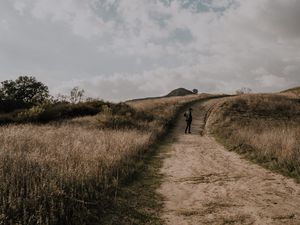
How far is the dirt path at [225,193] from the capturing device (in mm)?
6441

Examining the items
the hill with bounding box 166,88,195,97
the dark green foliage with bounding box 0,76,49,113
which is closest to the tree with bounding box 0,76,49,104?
the dark green foliage with bounding box 0,76,49,113

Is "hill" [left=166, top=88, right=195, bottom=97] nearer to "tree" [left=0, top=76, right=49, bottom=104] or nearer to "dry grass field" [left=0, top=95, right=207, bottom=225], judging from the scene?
"tree" [left=0, top=76, right=49, bottom=104]

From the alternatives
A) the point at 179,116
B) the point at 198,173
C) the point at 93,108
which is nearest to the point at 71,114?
the point at 93,108

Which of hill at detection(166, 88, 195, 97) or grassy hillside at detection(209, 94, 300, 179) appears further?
hill at detection(166, 88, 195, 97)

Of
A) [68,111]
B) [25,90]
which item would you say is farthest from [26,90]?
[68,111]

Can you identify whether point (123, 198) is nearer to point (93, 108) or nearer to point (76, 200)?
point (76, 200)

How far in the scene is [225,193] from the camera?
26.5ft

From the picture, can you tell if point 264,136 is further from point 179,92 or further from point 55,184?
point 179,92

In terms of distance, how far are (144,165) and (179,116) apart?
21.6 meters

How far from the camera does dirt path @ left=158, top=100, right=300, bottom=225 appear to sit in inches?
254

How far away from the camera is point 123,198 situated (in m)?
7.64

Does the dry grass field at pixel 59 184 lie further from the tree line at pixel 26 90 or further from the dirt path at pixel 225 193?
the tree line at pixel 26 90

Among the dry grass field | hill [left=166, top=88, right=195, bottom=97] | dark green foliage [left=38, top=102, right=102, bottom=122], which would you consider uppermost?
hill [left=166, top=88, right=195, bottom=97]

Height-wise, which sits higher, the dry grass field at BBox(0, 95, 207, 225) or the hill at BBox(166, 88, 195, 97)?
the hill at BBox(166, 88, 195, 97)
